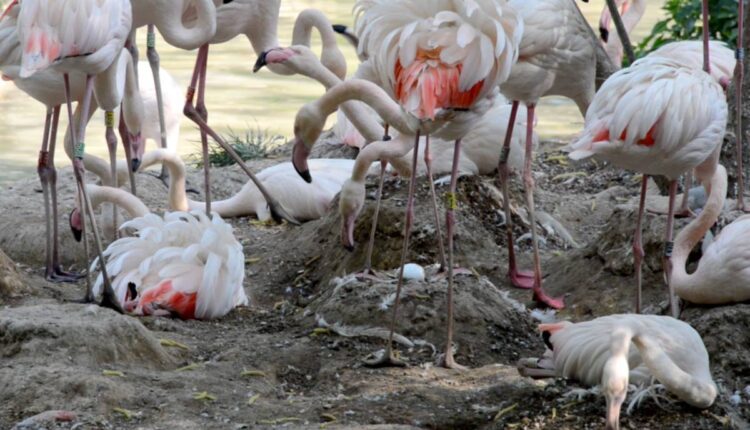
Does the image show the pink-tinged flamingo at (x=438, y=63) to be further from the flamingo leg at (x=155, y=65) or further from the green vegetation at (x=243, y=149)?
the green vegetation at (x=243, y=149)

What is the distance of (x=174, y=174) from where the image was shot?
263 inches

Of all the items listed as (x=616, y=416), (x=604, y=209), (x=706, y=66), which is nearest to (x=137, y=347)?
(x=616, y=416)

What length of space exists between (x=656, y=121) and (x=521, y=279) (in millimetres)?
1376

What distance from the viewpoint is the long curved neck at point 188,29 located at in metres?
6.02

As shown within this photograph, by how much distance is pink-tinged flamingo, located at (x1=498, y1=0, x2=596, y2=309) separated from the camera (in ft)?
17.6

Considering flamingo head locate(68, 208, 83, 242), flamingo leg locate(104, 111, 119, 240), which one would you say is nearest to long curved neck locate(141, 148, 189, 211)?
flamingo leg locate(104, 111, 119, 240)

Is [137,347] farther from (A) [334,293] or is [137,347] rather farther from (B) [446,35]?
(B) [446,35]

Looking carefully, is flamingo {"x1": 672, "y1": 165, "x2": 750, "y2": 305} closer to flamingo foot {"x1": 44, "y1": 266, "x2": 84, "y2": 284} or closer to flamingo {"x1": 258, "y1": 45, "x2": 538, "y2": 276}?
flamingo {"x1": 258, "y1": 45, "x2": 538, "y2": 276}

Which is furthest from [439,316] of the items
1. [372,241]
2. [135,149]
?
[135,149]

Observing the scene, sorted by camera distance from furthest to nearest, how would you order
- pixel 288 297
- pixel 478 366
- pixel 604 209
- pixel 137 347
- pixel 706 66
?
pixel 604 209 < pixel 288 297 < pixel 706 66 < pixel 478 366 < pixel 137 347

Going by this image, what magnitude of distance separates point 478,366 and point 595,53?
178 centimetres

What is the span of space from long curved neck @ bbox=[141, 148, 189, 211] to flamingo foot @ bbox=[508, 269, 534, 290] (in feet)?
6.40

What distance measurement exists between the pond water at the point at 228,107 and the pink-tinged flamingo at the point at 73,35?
Answer: 358 centimetres

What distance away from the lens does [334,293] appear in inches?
205
